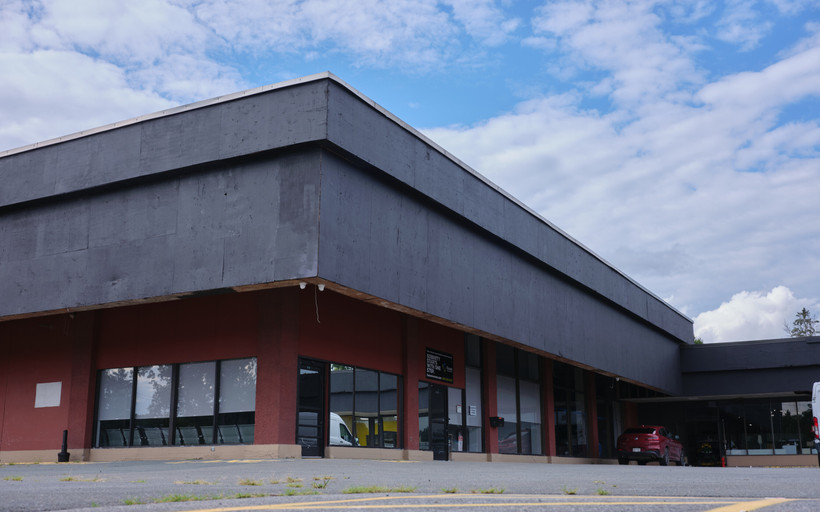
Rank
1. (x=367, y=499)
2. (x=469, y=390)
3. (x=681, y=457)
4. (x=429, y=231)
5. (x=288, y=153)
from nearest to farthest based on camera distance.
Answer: (x=367, y=499)
(x=288, y=153)
(x=429, y=231)
(x=469, y=390)
(x=681, y=457)

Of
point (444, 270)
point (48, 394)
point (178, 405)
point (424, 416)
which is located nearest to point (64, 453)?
point (48, 394)

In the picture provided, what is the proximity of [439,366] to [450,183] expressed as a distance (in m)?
6.10

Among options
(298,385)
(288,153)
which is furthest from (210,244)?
(298,385)

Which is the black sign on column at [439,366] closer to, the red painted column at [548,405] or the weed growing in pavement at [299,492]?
the red painted column at [548,405]

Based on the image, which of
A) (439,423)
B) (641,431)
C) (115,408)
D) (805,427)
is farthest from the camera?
(805,427)

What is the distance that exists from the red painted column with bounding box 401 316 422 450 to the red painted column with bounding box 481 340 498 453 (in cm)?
454

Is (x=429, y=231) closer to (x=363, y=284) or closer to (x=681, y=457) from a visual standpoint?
(x=363, y=284)

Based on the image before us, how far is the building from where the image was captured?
18.8m

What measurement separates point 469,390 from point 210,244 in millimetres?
11838

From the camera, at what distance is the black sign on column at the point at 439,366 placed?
25.0 metres

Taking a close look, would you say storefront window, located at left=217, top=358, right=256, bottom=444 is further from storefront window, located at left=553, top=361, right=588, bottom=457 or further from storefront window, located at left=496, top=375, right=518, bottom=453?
storefront window, located at left=553, top=361, right=588, bottom=457

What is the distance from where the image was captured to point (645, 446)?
108ft

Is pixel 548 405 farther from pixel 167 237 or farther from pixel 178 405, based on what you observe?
pixel 167 237

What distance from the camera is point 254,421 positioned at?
19750 mm
